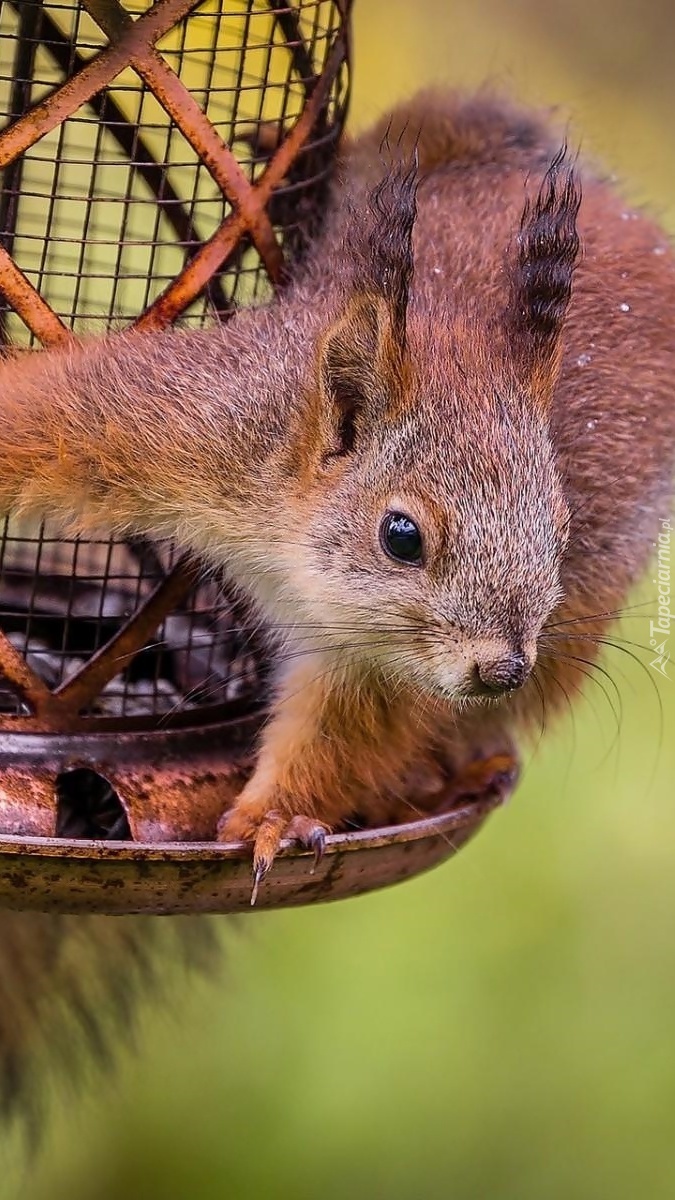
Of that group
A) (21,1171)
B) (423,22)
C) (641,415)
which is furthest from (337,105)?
(21,1171)

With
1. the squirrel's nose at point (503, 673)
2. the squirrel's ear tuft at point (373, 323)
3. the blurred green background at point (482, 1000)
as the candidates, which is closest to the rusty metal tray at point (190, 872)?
the squirrel's nose at point (503, 673)

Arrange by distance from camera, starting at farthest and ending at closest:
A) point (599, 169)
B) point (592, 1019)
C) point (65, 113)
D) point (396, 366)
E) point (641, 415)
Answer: point (592, 1019)
point (599, 169)
point (641, 415)
point (396, 366)
point (65, 113)

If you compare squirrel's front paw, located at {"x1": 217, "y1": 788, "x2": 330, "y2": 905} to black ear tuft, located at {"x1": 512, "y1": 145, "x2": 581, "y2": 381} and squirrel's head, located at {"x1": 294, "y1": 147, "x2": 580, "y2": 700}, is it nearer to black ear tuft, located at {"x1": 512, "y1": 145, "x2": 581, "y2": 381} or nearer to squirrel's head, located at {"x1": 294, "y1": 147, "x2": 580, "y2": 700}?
squirrel's head, located at {"x1": 294, "y1": 147, "x2": 580, "y2": 700}

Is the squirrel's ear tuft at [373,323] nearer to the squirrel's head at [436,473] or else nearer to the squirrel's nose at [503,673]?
the squirrel's head at [436,473]

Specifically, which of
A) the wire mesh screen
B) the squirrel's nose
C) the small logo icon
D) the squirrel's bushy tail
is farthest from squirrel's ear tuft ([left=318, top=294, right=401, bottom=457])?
the squirrel's bushy tail

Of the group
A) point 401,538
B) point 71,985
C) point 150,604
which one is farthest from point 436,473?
point 71,985

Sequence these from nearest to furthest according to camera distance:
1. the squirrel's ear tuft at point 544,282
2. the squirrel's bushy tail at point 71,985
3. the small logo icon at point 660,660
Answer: the squirrel's ear tuft at point 544,282, the small logo icon at point 660,660, the squirrel's bushy tail at point 71,985

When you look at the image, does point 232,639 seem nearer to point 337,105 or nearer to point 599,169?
point 337,105
